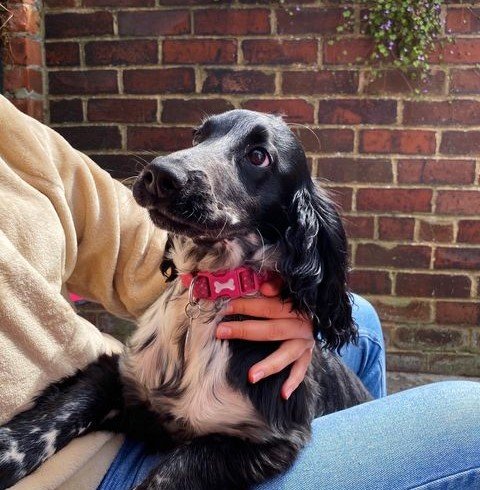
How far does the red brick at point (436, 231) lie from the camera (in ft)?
9.73

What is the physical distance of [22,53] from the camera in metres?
2.84

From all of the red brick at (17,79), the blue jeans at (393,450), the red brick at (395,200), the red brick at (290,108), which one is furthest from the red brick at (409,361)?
the red brick at (17,79)

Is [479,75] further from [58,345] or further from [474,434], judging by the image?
[58,345]

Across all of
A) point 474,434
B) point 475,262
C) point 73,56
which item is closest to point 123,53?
point 73,56

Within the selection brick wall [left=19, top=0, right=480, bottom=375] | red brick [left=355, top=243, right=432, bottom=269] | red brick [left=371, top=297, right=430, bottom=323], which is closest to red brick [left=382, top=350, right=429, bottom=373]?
brick wall [left=19, top=0, right=480, bottom=375]

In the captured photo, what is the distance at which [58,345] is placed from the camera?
4.39ft

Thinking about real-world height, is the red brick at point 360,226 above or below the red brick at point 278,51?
below

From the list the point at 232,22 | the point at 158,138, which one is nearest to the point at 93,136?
the point at 158,138

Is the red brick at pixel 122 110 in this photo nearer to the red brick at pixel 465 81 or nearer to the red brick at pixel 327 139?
the red brick at pixel 327 139

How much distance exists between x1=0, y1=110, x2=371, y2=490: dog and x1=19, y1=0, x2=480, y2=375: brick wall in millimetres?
1466

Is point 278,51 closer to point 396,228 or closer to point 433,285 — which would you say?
point 396,228

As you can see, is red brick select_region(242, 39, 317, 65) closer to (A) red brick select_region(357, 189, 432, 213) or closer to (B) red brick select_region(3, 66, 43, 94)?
(A) red brick select_region(357, 189, 432, 213)

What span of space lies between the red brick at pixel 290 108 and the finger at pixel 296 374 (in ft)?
5.62

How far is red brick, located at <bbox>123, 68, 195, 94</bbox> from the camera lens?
297 centimetres
